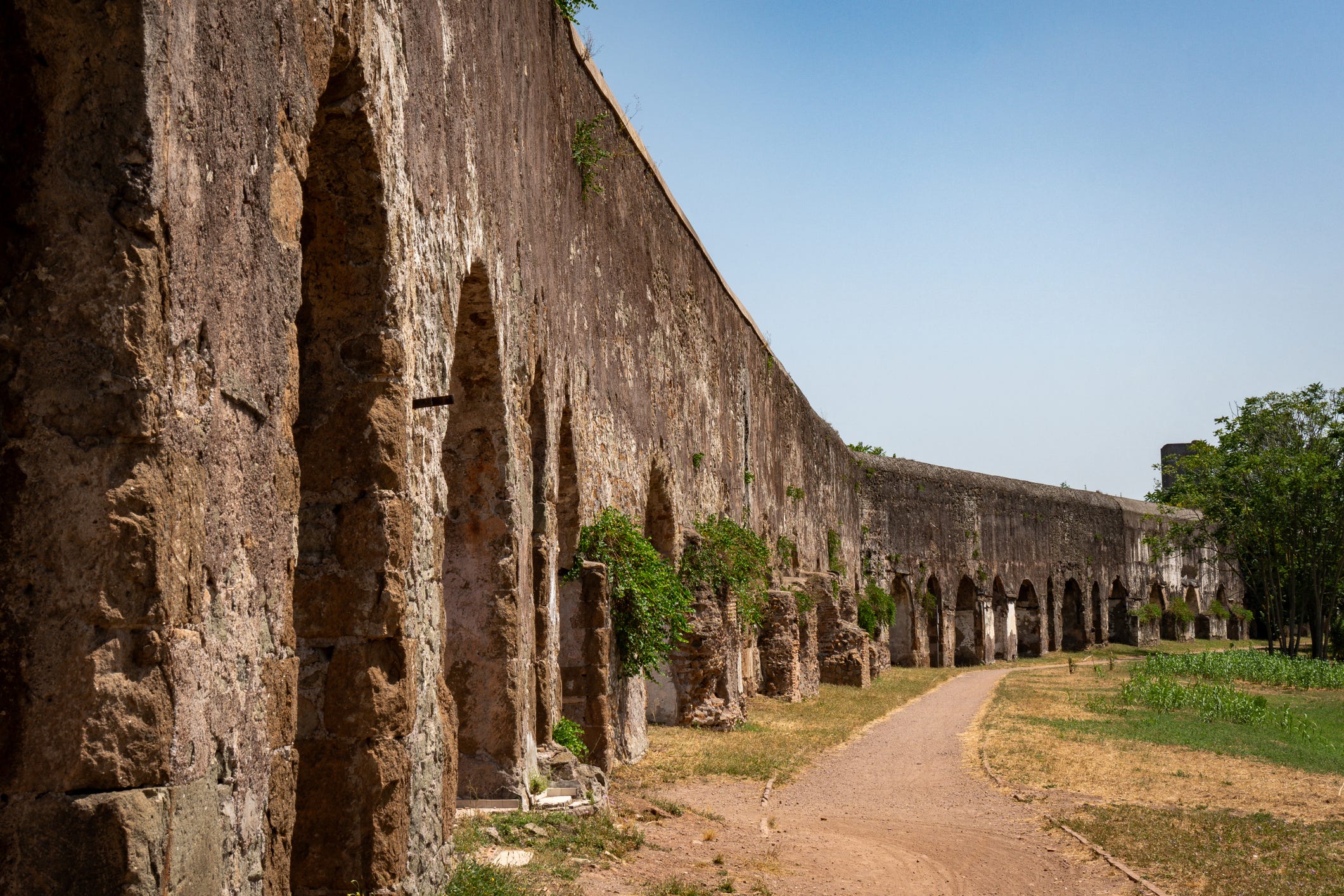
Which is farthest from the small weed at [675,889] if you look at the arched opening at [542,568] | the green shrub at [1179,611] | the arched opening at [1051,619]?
the green shrub at [1179,611]

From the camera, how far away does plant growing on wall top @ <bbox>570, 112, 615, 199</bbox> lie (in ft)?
35.6

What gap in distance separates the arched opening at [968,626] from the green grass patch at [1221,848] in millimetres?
25296

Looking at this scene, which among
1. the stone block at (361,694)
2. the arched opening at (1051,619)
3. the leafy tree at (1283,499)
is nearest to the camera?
the stone block at (361,694)

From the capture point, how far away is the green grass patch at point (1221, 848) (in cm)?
708

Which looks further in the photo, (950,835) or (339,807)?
(950,835)

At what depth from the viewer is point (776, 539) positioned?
21.7 m

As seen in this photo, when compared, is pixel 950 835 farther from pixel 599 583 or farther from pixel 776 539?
pixel 776 539

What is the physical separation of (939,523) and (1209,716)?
1761 centimetres

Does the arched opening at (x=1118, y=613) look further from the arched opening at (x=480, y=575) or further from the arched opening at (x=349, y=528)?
Result: the arched opening at (x=349, y=528)

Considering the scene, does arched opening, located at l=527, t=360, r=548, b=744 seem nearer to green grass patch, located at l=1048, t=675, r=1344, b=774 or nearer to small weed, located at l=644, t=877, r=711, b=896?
small weed, located at l=644, t=877, r=711, b=896

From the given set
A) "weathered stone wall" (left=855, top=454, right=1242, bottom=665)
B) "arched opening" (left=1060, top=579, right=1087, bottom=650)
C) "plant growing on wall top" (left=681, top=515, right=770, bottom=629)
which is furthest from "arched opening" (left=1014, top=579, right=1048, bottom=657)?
"plant growing on wall top" (left=681, top=515, right=770, bottom=629)

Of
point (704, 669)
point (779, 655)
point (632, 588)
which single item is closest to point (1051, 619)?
point (779, 655)

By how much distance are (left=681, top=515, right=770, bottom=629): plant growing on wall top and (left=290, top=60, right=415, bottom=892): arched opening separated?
9315mm

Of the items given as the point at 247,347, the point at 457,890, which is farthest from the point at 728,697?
the point at 247,347
